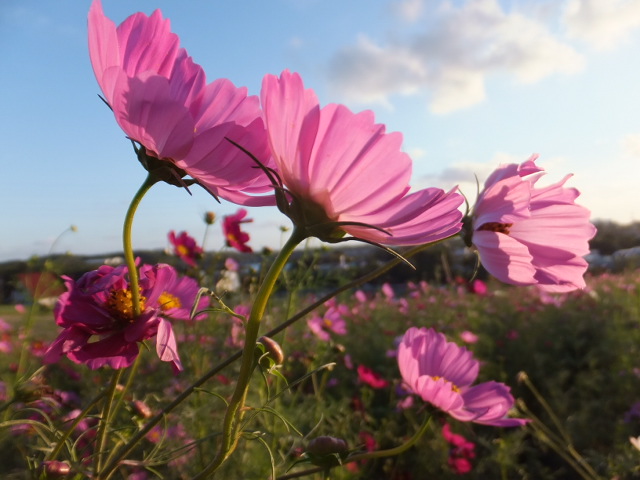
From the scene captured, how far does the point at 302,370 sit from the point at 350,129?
5.02ft

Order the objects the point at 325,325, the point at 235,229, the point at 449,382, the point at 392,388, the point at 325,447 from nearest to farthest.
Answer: the point at 325,447 → the point at 449,382 → the point at 235,229 → the point at 392,388 → the point at 325,325

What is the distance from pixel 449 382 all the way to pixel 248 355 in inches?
17.3

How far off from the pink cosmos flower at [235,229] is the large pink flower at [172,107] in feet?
3.70

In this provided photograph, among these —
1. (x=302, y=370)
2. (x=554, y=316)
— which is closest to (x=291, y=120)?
(x=302, y=370)

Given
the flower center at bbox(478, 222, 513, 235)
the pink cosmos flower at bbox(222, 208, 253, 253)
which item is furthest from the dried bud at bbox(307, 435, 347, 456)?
the pink cosmos flower at bbox(222, 208, 253, 253)

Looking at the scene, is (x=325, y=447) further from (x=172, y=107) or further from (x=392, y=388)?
(x=392, y=388)

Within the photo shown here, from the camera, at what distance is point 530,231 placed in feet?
1.59

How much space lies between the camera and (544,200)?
480 mm

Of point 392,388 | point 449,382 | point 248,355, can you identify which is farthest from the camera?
point 392,388

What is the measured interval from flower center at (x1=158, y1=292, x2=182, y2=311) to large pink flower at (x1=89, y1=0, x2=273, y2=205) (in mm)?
139

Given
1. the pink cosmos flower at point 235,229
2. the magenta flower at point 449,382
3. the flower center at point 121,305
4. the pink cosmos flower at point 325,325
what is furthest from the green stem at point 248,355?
the pink cosmos flower at point 325,325

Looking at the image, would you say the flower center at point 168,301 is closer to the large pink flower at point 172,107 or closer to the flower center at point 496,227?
the large pink flower at point 172,107

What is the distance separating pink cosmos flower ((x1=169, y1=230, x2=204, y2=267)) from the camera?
150 centimetres

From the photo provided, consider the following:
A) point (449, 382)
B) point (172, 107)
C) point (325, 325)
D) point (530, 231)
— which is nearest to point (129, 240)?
point (172, 107)
